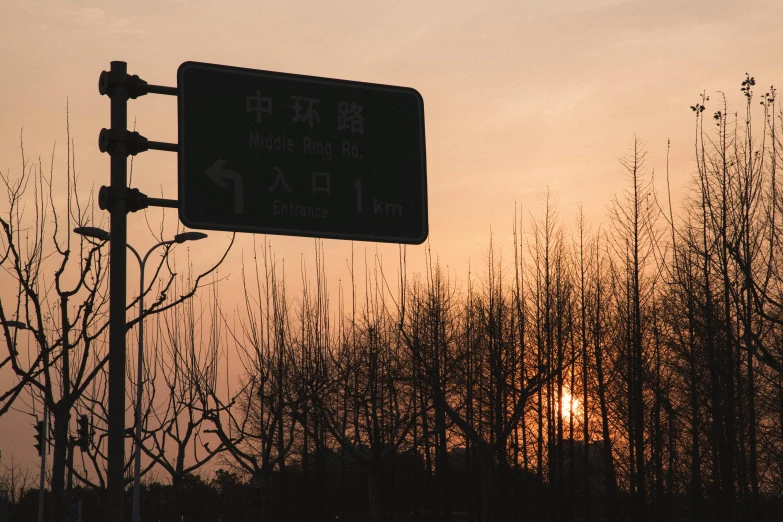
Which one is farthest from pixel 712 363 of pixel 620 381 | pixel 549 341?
pixel 620 381

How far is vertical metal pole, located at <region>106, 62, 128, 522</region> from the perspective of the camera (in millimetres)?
5473

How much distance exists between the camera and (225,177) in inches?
229

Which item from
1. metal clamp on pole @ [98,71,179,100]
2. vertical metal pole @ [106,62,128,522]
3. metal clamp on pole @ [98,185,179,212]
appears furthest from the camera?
metal clamp on pole @ [98,71,179,100]

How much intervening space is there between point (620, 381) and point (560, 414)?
3.59 metres

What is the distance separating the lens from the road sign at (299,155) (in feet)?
19.0

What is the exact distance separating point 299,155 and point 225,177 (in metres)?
0.52

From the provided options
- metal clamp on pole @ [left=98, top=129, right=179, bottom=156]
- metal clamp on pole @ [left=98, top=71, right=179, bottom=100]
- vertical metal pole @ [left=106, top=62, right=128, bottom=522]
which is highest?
metal clamp on pole @ [left=98, top=71, right=179, bottom=100]

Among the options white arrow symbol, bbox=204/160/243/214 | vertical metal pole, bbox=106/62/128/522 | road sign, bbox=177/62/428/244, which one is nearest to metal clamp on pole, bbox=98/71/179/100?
vertical metal pole, bbox=106/62/128/522

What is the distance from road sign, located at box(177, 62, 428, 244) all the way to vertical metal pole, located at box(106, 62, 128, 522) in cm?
36

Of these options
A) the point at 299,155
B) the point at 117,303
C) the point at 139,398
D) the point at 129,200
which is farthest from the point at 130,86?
the point at 139,398

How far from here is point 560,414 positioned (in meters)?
26.2

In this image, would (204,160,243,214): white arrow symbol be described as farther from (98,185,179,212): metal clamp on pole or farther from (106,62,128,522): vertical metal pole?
(106,62,128,522): vertical metal pole

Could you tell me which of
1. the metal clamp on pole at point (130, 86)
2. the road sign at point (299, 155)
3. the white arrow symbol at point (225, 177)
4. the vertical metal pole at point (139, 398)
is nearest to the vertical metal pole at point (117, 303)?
the metal clamp on pole at point (130, 86)

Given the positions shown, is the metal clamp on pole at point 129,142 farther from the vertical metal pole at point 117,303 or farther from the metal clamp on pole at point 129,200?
the metal clamp on pole at point 129,200
